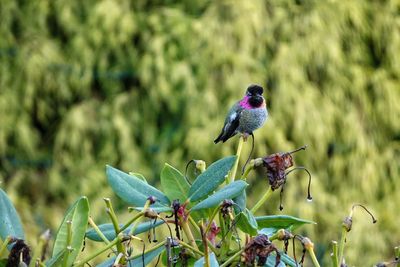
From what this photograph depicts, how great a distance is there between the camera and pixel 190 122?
15.7ft

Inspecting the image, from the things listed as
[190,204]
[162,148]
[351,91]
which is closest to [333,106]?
[351,91]

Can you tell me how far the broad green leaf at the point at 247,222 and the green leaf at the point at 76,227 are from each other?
162mm

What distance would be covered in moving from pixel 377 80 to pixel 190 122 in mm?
1118

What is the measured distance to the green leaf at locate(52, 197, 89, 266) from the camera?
35.3 inches

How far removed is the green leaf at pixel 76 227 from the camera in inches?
35.3

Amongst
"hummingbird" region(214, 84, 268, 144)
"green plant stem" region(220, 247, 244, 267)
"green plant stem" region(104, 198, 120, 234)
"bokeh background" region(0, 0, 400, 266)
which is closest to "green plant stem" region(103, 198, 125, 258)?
"green plant stem" region(104, 198, 120, 234)

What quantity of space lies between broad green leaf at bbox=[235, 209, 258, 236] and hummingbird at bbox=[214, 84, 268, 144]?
60cm

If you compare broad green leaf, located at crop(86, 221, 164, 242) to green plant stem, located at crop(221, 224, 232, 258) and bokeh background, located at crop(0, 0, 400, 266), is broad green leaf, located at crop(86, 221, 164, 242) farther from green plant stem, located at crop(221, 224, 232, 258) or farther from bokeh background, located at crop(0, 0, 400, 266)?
bokeh background, located at crop(0, 0, 400, 266)

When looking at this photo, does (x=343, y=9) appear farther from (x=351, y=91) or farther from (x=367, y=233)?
(x=367, y=233)

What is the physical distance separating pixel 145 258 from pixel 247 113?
26.3 inches

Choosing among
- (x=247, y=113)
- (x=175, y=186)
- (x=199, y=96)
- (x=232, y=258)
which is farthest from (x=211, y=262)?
(x=199, y=96)

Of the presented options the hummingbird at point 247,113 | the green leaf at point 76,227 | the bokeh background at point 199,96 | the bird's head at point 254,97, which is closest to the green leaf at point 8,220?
the green leaf at point 76,227

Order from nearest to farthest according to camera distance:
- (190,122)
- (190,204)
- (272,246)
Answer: (272,246) < (190,204) < (190,122)

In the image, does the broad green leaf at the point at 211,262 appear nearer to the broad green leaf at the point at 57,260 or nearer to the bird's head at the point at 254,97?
the broad green leaf at the point at 57,260
